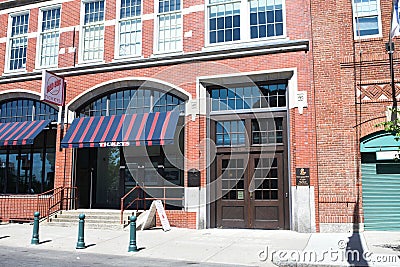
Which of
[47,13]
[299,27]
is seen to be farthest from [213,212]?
[47,13]

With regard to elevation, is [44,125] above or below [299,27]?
below

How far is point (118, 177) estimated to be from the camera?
16.3 metres

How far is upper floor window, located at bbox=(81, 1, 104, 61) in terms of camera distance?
53.7ft

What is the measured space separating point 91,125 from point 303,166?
26.5 feet

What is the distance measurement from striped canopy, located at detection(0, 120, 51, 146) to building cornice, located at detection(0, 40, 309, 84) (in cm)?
199

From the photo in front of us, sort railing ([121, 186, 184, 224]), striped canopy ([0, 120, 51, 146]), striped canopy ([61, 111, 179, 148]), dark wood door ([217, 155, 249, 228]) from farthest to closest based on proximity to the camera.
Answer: striped canopy ([0, 120, 51, 146])
railing ([121, 186, 184, 224])
striped canopy ([61, 111, 179, 148])
dark wood door ([217, 155, 249, 228])

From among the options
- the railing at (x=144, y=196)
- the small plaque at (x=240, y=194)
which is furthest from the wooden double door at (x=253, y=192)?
the railing at (x=144, y=196)

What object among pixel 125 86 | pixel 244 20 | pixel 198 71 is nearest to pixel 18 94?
pixel 125 86

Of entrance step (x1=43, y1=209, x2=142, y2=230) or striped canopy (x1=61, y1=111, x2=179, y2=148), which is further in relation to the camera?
striped canopy (x1=61, y1=111, x2=179, y2=148)

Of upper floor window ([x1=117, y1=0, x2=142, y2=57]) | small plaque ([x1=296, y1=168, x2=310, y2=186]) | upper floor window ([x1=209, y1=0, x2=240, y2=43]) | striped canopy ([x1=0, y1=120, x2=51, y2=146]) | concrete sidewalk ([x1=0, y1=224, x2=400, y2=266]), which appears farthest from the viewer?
upper floor window ([x1=117, y1=0, x2=142, y2=57])

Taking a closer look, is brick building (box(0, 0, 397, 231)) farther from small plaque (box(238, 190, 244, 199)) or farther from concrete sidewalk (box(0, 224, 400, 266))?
concrete sidewalk (box(0, 224, 400, 266))

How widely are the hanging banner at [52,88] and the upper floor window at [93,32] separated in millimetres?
1473

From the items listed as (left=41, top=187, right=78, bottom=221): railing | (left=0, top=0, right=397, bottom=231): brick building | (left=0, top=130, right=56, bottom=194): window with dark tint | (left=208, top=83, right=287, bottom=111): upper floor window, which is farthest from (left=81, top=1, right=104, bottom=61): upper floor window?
(left=41, top=187, right=78, bottom=221): railing

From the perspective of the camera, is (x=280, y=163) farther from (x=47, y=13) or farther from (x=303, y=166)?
(x=47, y=13)
